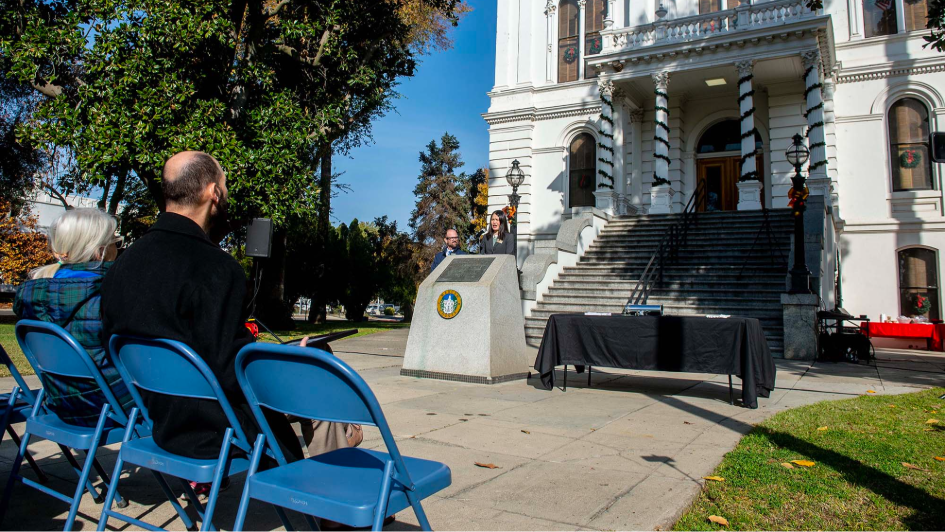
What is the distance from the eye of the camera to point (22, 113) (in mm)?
21891

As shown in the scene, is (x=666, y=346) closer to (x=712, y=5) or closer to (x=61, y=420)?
A: (x=61, y=420)

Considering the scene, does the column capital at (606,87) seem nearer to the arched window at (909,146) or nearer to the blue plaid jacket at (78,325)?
the arched window at (909,146)

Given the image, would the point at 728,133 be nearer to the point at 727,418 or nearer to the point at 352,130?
the point at 352,130

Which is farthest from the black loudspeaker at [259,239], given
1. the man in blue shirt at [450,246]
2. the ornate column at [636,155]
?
the ornate column at [636,155]

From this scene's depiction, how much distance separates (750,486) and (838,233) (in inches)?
804

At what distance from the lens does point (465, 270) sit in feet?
30.0

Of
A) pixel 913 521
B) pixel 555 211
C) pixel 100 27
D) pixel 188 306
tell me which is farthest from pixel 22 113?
pixel 913 521

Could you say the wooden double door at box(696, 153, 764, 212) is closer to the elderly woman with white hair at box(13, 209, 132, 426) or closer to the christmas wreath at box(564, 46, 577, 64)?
the christmas wreath at box(564, 46, 577, 64)

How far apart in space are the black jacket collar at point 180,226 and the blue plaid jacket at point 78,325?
813 millimetres

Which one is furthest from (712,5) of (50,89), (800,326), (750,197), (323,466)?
(323,466)

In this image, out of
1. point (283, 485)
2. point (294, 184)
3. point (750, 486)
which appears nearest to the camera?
point (283, 485)

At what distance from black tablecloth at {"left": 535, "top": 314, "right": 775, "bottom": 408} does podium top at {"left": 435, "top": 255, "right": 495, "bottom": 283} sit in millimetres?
1514

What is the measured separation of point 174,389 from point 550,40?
27170 mm

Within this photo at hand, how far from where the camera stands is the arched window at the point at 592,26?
2608cm
